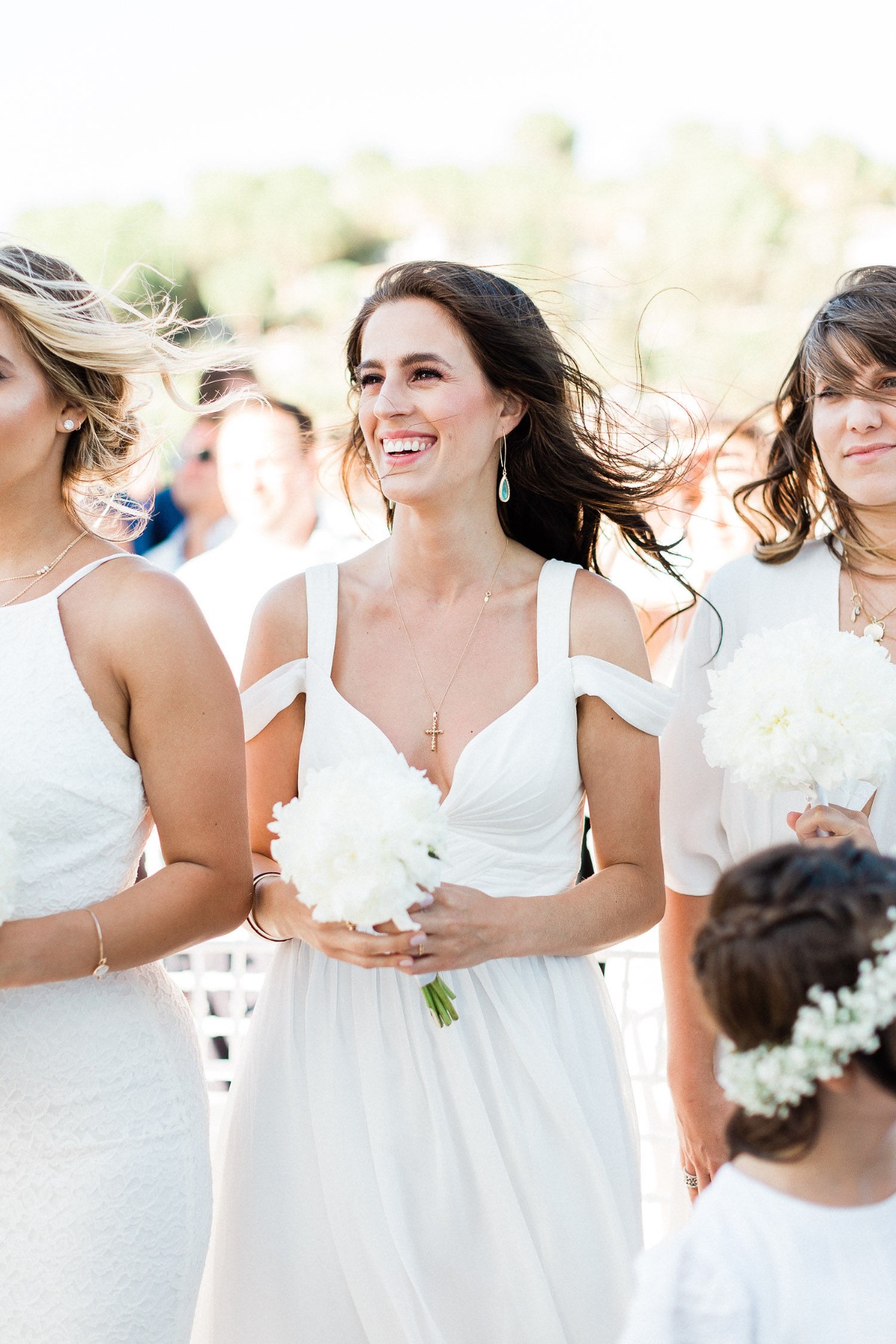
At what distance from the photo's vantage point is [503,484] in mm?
3379

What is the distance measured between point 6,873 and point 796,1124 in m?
1.28

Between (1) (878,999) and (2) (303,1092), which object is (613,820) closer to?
(2) (303,1092)

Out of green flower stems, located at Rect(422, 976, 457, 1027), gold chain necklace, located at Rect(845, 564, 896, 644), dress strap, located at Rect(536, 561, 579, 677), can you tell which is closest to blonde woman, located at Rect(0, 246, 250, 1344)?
green flower stems, located at Rect(422, 976, 457, 1027)

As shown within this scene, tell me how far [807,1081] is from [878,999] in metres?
0.13

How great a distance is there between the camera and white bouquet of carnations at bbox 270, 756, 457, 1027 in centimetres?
232

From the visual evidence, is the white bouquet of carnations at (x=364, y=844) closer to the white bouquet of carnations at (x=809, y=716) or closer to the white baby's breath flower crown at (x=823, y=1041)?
the white bouquet of carnations at (x=809, y=716)

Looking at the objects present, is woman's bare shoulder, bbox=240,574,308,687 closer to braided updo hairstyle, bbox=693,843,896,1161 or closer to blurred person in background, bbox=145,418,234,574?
braided updo hairstyle, bbox=693,843,896,1161

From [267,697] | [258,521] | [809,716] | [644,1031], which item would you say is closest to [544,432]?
[267,697]

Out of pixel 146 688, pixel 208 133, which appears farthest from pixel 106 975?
pixel 208 133

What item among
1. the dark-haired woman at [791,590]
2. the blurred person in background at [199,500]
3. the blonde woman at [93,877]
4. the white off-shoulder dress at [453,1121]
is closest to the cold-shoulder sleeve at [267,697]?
the white off-shoulder dress at [453,1121]

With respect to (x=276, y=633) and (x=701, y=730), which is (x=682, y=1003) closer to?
(x=701, y=730)

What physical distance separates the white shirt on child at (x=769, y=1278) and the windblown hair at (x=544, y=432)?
1935 millimetres

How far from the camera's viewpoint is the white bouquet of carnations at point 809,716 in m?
2.58

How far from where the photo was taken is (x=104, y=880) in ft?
8.51
